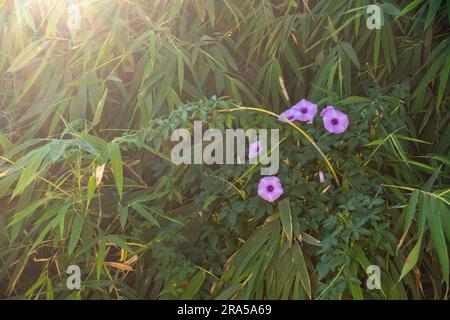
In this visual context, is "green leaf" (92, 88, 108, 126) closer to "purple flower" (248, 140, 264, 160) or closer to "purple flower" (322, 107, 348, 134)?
"purple flower" (248, 140, 264, 160)

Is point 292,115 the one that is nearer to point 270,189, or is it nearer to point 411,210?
point 270,189

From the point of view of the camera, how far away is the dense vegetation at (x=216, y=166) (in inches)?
67.9

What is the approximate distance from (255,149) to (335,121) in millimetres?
204

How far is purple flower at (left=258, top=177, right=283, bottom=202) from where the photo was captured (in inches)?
69.2

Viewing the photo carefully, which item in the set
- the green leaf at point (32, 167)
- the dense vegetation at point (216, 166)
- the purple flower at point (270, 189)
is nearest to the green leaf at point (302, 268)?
the dense vegetation at point (216, 166)

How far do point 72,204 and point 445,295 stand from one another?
876 millimetres

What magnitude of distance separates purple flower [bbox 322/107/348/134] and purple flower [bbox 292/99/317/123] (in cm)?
5

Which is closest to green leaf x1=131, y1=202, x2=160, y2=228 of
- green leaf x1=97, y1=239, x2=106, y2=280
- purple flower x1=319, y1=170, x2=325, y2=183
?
green leaf x1=97, y1=239, x2=106, y2=280

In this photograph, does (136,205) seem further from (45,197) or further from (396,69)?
A: (396,69)

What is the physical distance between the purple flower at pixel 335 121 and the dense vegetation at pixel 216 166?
29mm

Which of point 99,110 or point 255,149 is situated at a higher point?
point 99,110

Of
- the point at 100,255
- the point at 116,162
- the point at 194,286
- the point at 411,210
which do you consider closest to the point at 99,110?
the point at 116,162

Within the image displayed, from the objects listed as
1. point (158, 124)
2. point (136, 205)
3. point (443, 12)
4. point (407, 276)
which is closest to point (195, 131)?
point (158, 124)

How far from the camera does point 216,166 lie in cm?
196
